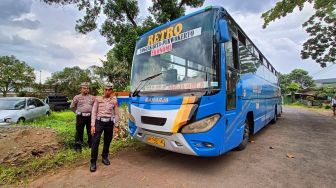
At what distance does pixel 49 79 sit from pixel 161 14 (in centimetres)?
3634

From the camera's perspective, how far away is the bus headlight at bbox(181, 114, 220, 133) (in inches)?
150

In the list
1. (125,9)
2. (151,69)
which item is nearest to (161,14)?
(125,9)

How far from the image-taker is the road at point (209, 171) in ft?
12.4

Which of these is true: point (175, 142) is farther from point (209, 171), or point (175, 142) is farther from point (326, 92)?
point (326, 92)

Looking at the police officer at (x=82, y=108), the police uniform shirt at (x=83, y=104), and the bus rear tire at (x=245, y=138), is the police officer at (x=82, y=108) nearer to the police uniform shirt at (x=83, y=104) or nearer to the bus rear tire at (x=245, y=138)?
the police uniform shirt at (x=83, y=104)

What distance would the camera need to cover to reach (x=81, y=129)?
555cm

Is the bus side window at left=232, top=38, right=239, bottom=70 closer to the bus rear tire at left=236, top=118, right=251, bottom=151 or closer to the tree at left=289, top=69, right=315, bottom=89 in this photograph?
the bus rear tire at left=236, top=118, right=251, bottom=151

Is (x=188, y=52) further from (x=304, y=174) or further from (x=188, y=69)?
(x=304, y=174)

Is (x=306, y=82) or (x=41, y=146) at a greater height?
(x=306, y=82)

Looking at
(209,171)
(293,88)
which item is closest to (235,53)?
(209,171)

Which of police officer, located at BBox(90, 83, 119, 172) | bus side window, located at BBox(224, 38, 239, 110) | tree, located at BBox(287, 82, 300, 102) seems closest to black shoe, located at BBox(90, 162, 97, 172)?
police officer, located at BBox(90, 83, 119, 172)

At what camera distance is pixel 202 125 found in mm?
3822

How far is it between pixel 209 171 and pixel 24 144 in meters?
4.40

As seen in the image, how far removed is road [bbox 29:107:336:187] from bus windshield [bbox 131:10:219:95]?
1586mm
